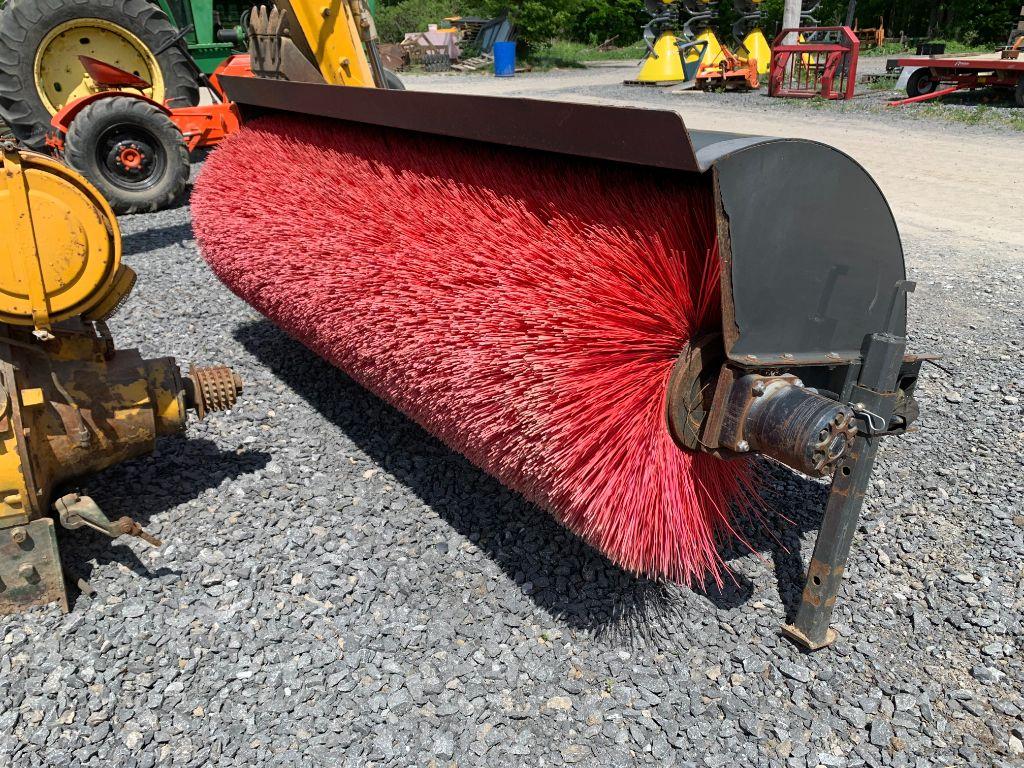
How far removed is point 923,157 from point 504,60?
46.5 feet

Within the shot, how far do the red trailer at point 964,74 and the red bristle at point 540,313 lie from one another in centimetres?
1195

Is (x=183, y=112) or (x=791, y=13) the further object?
(x=791, y=13)

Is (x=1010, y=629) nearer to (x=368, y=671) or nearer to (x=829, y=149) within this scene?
(x=829, y=149)

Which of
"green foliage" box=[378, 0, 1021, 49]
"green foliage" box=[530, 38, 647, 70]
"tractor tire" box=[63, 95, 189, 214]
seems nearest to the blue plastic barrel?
"green foliage" box=[530, 38, 647, 70]

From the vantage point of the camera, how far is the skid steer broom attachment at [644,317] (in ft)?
4.61

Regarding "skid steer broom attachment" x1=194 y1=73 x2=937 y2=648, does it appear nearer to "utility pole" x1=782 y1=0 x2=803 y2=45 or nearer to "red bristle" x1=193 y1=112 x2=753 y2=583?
A: "red bristle" x1=193 y1=112 x2=753 y2=583

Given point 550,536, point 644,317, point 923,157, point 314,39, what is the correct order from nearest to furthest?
1. point 644,317
2. point 550,536
3. point 314,39
4. point 923,157

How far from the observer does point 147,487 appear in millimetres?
2447

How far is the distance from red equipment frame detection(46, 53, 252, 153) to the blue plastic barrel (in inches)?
574

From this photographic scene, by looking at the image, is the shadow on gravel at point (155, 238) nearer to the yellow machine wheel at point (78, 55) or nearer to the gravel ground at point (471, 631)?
the yellow machine wheel at point (78, 55)

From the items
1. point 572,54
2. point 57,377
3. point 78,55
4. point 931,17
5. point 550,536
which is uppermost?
point 78,55

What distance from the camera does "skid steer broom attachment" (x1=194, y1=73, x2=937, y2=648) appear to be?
1.40 meters

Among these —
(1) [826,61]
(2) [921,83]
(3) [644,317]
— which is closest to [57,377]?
(3) [644,317]

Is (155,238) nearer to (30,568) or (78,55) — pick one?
(78,55)
